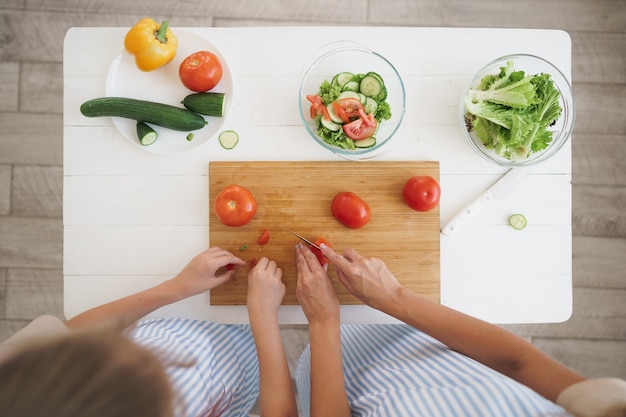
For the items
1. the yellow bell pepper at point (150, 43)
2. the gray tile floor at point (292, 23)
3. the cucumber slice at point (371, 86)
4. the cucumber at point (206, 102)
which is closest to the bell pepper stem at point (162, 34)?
the yellow bell pepper at point (150, 43)

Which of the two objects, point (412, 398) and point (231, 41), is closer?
point (412, 398)

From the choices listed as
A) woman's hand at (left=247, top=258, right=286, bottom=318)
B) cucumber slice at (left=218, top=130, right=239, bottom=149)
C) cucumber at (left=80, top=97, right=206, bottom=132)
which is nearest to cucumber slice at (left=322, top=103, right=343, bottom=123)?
cucumber slice at (left=218, top=130, right=239, bottom=149)

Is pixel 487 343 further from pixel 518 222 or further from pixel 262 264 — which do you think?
pixel 262 264

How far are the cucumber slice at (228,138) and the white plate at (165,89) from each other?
0.03m

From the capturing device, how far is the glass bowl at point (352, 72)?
165 cm

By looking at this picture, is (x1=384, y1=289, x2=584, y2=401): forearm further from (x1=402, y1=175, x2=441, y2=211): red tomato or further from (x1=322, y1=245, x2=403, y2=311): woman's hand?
(x1=402, y1=175, x2=441, y2=211): red tomato

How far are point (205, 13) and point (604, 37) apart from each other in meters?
2.23

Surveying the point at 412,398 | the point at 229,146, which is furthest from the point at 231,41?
the point at 412,398

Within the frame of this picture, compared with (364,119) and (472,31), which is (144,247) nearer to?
(364,119)

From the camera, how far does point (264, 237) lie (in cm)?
169

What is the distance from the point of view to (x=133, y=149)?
1.72 metres

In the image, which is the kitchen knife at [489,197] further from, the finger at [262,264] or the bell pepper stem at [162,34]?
the bell pepper stem at [162,34]

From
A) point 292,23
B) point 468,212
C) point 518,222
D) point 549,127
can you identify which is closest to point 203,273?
point 468,212

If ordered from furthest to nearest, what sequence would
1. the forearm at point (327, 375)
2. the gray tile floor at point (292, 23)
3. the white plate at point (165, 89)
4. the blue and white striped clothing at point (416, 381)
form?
the gray tile floor at point (292, 23)
the white plate at point (165, 89)
the forearm at point (327, 375)
the blue and white striped clothing at point (416, 381)
